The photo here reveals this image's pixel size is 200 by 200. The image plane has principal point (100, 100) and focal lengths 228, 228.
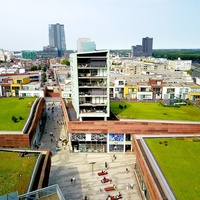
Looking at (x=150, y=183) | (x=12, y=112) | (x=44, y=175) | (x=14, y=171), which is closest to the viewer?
(x=150, y=183)

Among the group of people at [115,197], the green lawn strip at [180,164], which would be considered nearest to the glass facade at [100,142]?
the green lawn strip at [180,164]

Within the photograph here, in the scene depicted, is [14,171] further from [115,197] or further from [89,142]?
[89,142]

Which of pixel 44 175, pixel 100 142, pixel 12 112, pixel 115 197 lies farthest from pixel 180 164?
pixel 12 112

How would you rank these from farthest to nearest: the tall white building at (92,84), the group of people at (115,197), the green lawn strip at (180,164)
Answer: the tall white building at (92,84) → the group of people at (115,197) → the green lawn strip at (180,164)

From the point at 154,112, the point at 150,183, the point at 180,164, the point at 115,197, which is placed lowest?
the point at 115,197

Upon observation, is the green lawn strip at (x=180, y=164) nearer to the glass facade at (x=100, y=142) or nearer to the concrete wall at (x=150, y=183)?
the concrete wall at (x=150, y=183)

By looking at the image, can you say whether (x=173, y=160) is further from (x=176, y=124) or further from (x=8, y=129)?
(x=8, y=129)

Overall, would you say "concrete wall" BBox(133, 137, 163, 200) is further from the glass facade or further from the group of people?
the glass facade
